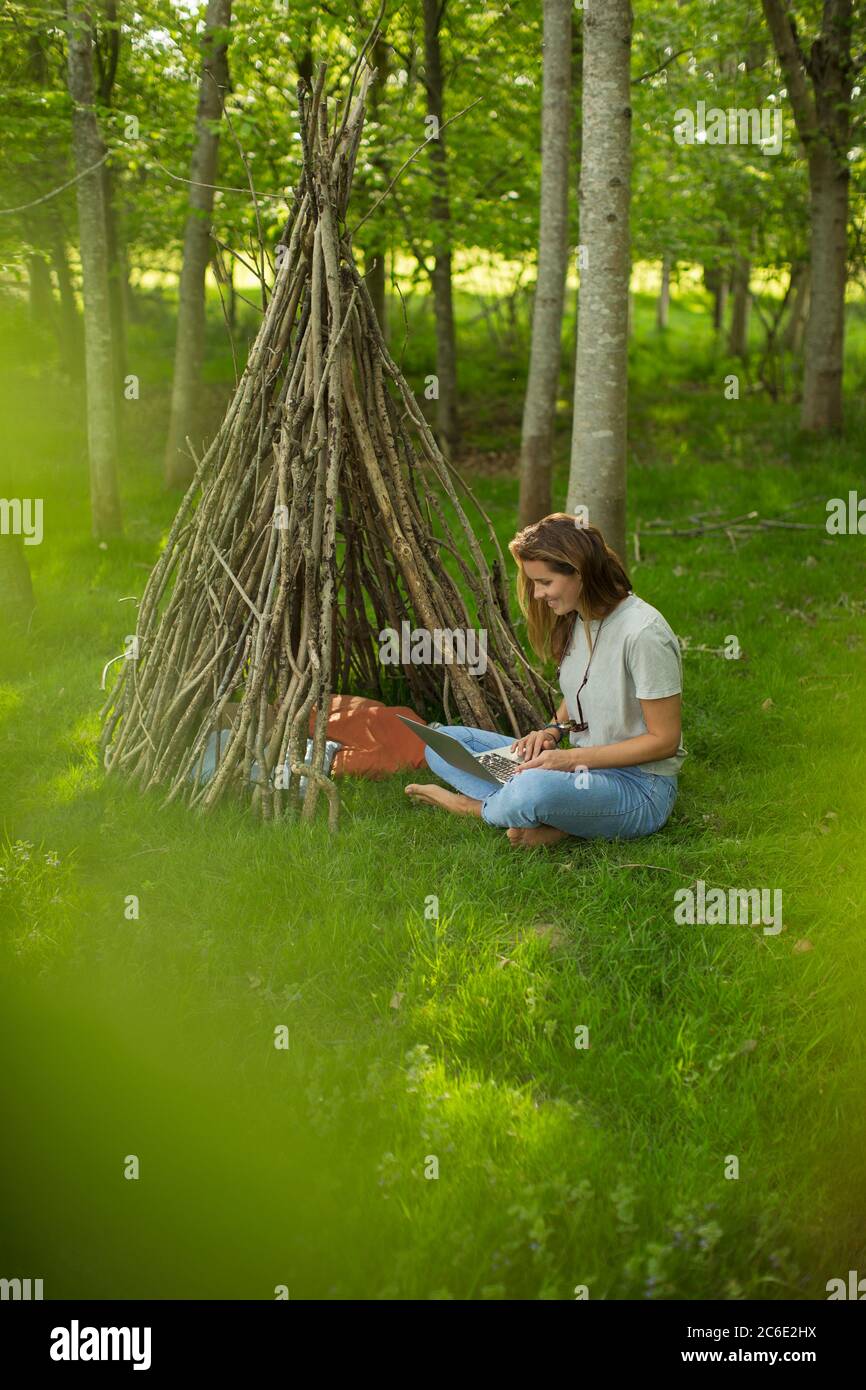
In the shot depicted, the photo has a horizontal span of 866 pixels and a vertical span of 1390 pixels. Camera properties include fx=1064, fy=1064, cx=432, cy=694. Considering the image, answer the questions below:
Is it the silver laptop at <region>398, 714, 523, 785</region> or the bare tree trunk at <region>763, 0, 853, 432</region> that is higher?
the bare tree trunk at <region>763, 0, 853, 432</region>

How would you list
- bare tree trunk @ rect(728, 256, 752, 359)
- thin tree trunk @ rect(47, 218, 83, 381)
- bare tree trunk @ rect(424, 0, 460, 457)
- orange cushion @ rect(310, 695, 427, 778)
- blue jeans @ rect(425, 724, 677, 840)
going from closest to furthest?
1. blue jeans @ rect(425, 724, 677, 840)
2. orange cushion @ rect(310, 695, 427, 778)
3. bare tree trunk @ rect(424, 0, 460, 457)
4. thin tree trunk @ rect(47, 218, 83, 381)
5. bare tree trunk @ rect(728, 256, 752, 359)

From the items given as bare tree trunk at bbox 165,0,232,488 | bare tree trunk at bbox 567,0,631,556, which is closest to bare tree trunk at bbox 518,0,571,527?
bare tree trunk at bbox 567,0,631,556

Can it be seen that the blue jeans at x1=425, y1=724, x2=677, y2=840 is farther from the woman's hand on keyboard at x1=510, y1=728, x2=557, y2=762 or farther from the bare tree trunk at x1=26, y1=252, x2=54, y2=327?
the bare tree trunk at x1=26, y1=252, x2=54, y2=327

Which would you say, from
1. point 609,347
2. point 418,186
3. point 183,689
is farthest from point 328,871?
point 418,186

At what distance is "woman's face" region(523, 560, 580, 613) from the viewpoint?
3582 mm

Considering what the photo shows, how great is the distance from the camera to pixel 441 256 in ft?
35.3

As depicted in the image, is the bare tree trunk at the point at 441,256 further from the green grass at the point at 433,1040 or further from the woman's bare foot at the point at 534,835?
the woman's bare foot at the point at 534,835

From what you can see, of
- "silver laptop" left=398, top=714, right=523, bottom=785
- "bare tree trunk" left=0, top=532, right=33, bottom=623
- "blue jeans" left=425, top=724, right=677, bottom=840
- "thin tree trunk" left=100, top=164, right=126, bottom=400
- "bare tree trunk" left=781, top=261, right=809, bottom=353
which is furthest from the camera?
"bare tree trunk" left=781, top=261, right=809, bottom=353

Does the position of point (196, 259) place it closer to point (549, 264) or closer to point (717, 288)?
point (549, 264)

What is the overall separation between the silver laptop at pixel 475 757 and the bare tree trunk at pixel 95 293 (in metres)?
5.10

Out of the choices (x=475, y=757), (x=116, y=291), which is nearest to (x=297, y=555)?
(x=475, y=757)

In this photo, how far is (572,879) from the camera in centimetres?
362

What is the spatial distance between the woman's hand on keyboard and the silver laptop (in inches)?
3.2
